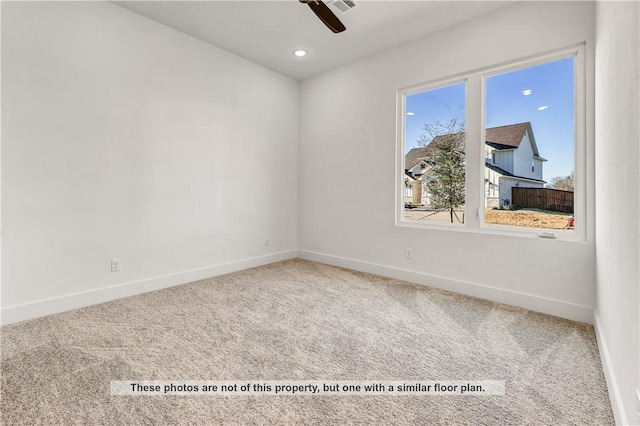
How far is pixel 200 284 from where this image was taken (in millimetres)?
3326

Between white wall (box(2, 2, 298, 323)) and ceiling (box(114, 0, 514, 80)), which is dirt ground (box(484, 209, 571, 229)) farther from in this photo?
white wall (box(2, 2, 298, 323))

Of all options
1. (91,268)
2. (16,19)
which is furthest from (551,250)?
(16,19)

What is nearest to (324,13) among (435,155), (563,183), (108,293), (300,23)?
(300,23)

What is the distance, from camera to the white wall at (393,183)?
2.52 meters

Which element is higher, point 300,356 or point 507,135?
point 507,135

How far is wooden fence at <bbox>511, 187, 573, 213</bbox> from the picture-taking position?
260cm

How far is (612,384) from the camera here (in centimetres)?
149

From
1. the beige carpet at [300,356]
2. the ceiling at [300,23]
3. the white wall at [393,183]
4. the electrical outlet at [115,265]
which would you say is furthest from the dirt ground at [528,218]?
the electrical outlet at [115,265]

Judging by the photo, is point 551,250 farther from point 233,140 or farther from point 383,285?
point 233,140

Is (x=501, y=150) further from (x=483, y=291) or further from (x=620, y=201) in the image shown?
(x=620, y=201)

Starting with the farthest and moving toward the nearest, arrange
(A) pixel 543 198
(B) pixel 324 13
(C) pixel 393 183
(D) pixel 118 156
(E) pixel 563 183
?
(C) pixel 393 183
(D) pixel 118 156
(A) pixel 543 198
(E) pixel 563 183
(B) pixel 324 13

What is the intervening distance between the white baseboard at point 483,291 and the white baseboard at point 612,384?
1.32 ft

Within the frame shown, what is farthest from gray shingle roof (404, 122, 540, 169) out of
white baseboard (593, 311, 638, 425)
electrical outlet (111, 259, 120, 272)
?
electrical outlet (111, 259, 120, 272)

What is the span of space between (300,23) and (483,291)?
3.32 meters
